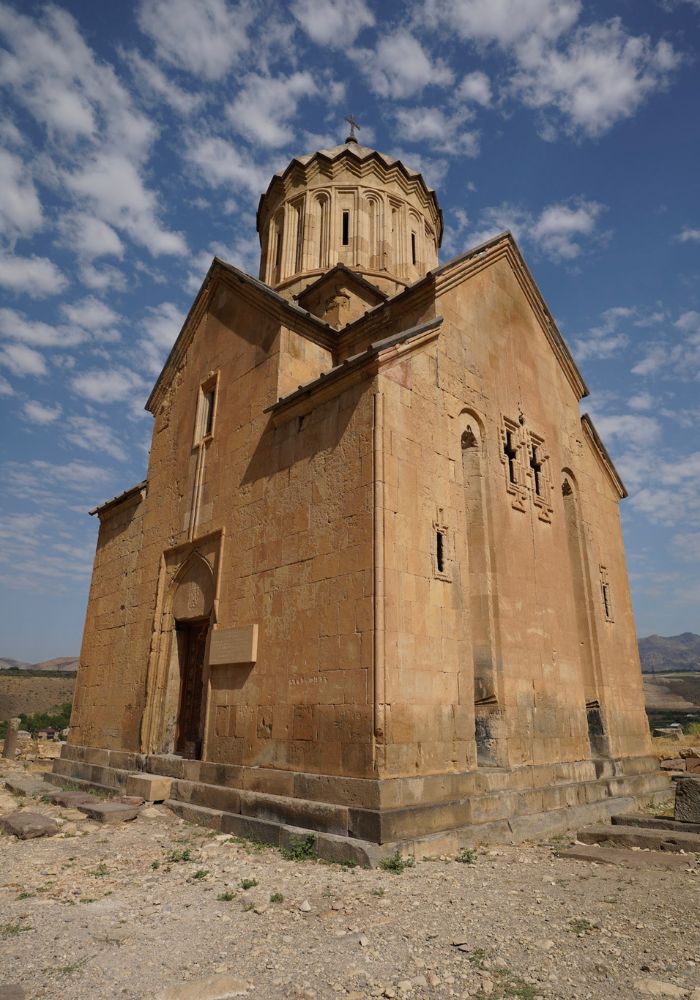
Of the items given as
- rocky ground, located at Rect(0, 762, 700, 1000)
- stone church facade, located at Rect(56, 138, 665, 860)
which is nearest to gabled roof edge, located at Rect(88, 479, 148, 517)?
stone church facade, located at Rect(56, 138, 665, 860)

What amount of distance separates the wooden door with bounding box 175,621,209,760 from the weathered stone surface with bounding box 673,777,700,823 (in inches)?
244

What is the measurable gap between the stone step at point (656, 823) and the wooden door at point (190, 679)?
5684 millimetres

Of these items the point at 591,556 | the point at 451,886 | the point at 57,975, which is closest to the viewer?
the point at 57,975

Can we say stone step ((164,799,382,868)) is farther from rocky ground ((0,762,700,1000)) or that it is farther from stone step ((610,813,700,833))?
stone step ((610,813,700,833))

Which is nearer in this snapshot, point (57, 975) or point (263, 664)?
point (57, 975)

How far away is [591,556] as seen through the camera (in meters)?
10.1

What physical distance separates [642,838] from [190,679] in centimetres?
627

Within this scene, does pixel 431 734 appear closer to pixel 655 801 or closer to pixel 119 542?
pixel 655 801

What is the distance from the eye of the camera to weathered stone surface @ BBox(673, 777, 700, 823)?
652cm

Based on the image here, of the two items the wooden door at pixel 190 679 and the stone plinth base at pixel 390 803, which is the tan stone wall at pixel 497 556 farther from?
the wooden door at pixel 190 679

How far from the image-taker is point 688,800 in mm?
6621

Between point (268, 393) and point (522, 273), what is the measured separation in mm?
4897

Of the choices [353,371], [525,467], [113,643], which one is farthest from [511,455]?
[113,643]

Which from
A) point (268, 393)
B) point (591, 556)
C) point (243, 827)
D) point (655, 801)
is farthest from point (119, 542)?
point (655, 801)
